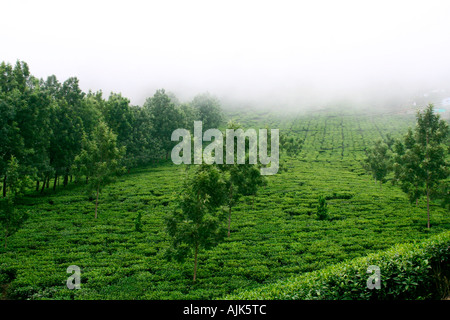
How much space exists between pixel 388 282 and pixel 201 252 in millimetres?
15584

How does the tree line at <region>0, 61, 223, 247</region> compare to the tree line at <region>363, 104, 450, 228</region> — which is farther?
the tree line at <region>0, 61, 223, 247</region>

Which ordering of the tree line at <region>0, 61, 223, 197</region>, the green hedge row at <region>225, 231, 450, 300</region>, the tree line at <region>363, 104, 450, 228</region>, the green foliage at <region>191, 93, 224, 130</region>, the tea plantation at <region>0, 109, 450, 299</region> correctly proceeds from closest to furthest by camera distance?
the green hedge row at <region>225, 231, 450, 300</region>
the tea plantation at <region>0, 109, 450, 299</region>
the tree line at <region>363, 104, 450, 228</region>
the tree line at <region>0, 61, 223, 197</region>
the green foliage at <region>191, 93, 224, 130</region>

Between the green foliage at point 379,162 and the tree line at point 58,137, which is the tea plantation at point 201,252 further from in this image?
the tree line at point 58,137

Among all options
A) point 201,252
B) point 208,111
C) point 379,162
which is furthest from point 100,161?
point 208,111

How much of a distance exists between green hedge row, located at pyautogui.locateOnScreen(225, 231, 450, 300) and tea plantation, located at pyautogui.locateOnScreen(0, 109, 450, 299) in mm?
3176

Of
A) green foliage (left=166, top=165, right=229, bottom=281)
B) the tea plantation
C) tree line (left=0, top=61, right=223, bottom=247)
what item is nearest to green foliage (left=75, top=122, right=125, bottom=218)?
tree line (left=0, top=61, right=223, bottom=247)

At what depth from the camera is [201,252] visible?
2409 cm

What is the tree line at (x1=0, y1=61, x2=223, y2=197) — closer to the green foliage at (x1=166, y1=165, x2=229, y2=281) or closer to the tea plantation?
the tea plantation

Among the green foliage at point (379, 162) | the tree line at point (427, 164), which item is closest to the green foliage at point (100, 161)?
the tree line at point (427, 164)

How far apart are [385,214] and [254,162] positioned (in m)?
18.3

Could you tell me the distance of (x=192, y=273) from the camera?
20.7 metres

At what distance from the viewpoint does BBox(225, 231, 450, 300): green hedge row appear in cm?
1174

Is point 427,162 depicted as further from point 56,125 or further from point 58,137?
point 56,125
